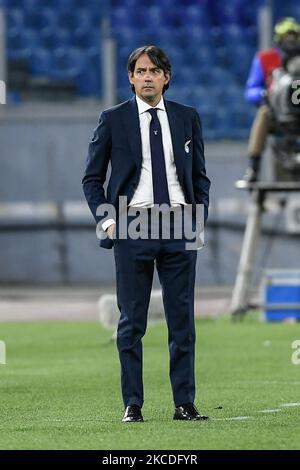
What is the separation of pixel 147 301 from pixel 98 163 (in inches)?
30.0

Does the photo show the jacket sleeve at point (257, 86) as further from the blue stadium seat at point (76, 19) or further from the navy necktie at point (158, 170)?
the blue stadium seat at point (76, 19)

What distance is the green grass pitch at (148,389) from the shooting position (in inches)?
267

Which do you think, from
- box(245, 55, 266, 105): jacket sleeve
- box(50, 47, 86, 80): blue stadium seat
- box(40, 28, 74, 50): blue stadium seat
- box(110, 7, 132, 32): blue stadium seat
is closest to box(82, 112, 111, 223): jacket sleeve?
box(245, 55, 266, 105): jacket sleeve

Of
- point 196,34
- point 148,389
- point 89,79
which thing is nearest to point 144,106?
point 148,389

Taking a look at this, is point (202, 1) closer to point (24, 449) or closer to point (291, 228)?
point (291, 228)

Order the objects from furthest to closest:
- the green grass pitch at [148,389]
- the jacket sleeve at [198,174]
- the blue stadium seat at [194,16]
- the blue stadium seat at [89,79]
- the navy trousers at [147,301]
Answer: the blue stadium seat at [194,16]
the blue stadium seat at [89,79]
the jacket sleeve at [198,174]
the navy trousers at [147,301]
the green grass pitch at [148,389]

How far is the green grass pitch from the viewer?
677 centimetres

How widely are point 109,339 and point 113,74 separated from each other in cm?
963

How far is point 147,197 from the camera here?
24.2ft

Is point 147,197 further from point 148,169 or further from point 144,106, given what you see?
point 144,106

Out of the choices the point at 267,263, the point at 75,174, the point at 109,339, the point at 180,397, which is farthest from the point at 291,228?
the point at 180,397

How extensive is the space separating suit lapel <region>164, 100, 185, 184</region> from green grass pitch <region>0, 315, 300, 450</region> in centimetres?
132

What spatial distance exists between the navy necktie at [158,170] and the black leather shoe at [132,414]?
1.08 meters

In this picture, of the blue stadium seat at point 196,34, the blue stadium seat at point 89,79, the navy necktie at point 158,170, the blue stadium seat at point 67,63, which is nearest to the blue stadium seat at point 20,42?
the blue stadium seat at point 67,63
